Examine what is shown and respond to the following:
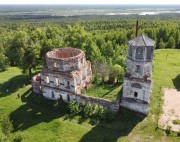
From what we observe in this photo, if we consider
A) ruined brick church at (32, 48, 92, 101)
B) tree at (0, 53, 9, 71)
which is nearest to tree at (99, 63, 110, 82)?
ruined brick church at (32, 48, 92, 101)

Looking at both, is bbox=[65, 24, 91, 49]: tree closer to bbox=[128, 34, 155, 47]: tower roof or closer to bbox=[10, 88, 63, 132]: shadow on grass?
bbox=[10, 88, 63, 132]: shadow on grass

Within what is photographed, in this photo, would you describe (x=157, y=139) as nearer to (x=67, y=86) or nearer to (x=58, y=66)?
(x=67, y=86)

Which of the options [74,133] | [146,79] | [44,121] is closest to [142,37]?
[146,79]

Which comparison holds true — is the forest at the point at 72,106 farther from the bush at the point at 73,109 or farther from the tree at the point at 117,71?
the bush at the point at 73,109

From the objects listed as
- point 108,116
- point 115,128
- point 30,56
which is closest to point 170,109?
point 115,128

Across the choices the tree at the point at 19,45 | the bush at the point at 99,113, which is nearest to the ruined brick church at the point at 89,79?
the bush at the point at 99,113

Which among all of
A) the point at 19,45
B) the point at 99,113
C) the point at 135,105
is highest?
the point at 19,45

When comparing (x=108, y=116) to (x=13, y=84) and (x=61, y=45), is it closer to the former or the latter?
(x=13, y=84)
